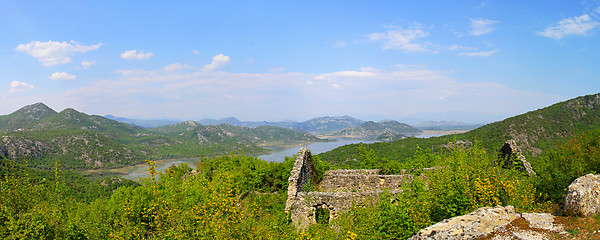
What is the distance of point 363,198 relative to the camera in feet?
33.8

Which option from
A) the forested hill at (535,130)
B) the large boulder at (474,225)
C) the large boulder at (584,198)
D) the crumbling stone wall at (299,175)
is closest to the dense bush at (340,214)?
the large boulder at (474,225)

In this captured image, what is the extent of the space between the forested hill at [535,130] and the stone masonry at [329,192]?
49.7 meters

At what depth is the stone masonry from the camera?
10438 mm

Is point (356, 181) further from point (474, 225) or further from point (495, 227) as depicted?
point (495, 227)

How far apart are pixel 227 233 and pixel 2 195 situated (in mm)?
8731

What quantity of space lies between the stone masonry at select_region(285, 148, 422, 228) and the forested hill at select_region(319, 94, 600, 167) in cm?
4969

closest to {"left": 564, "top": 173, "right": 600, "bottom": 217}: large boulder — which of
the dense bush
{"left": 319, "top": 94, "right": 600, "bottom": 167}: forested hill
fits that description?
the dense bush

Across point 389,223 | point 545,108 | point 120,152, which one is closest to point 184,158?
point 120,152

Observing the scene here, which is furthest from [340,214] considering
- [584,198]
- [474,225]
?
[584,198]

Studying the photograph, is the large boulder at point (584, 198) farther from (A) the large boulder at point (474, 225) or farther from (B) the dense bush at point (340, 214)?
(A) the large boulder at point (474, 225)

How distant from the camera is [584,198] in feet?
20.8

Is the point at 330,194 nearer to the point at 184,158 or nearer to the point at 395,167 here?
the point at 395,167

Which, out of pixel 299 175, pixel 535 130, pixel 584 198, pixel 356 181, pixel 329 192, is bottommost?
pixel 535 130

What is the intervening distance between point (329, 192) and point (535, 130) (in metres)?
85.4
